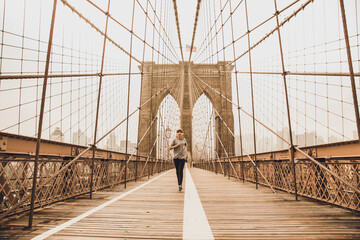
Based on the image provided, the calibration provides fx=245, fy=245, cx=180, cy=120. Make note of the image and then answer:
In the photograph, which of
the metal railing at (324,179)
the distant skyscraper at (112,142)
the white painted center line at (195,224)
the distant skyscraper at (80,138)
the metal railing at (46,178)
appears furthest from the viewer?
the distant skyscraper at (112,142)

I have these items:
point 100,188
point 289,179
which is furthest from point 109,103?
point 289,179

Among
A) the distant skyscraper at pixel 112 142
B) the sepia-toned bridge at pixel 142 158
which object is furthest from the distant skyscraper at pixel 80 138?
the distant skyscraper at pixel 112 142

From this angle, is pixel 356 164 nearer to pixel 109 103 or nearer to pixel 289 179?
pixel 289 179

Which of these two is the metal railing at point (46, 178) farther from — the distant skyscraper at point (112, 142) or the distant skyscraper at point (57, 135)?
the distant skyscraper at point (112, 142)

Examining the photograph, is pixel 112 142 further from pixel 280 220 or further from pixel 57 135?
pixel 280 220

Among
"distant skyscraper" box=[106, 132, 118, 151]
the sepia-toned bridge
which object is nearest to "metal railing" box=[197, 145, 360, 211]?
the sepia-toned bridge

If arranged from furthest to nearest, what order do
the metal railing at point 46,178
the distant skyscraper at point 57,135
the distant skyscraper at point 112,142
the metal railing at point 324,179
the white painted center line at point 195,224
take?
the distant skyscraper at point 112,142
the distant skyscraper at point 57,135
the metal railing at point 324,179
the metal railing at point 46,178
the white painted center line at point 195,224

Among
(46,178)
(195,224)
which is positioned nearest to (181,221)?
(195,224)

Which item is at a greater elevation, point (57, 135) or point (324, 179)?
point (57, 135)

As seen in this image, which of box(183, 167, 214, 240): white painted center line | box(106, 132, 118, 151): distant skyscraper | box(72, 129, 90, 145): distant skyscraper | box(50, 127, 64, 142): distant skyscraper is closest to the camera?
box(183, 167, 214, 240): white painted center line

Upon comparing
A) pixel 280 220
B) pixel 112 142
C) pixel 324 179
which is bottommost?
pixel 280 220

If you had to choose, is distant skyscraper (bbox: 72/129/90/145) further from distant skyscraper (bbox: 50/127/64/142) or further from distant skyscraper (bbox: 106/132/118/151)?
distant skyscraper (bbox: 106/132/118/151)

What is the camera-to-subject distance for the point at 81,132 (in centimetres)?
629

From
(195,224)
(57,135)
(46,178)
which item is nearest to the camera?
(195,224)
